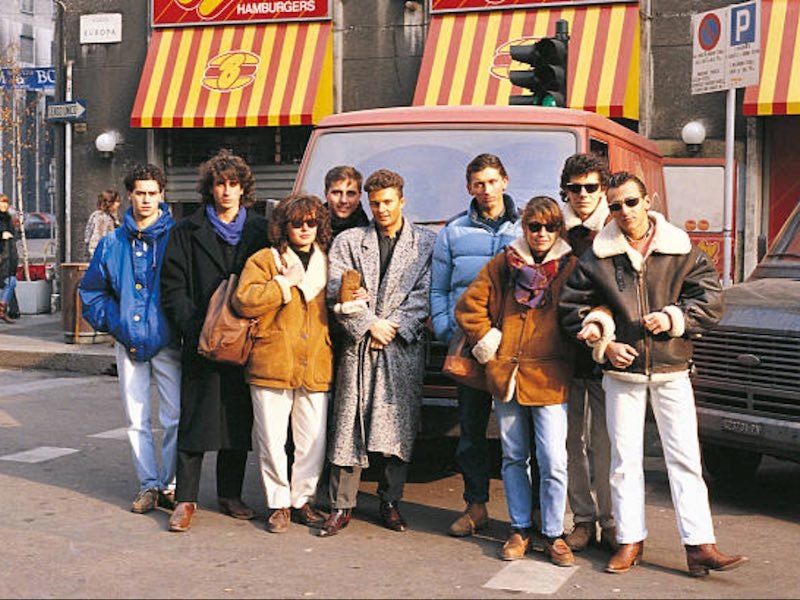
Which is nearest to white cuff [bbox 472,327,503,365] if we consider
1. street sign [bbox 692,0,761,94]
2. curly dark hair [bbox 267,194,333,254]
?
curly dark hair [bbox 267,194,333,254]

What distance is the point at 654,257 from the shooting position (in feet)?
19.2

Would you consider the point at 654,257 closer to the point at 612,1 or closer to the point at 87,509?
the point at 87,509

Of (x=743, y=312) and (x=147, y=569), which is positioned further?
(x=743, y=312)

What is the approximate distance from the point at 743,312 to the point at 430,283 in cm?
181

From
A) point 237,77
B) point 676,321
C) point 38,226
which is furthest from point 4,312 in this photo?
point 38,226

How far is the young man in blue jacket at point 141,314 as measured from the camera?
6.97 meters

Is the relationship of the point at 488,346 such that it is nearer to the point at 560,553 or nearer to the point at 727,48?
the point at 560,553

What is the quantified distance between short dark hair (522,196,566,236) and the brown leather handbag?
1482 mm

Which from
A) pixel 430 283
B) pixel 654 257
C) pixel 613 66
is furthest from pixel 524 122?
pixel 613 66

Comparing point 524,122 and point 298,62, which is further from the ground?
point 298,62

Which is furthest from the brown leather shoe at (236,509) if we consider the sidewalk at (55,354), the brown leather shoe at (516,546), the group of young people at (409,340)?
the sidewalk at (55,354)

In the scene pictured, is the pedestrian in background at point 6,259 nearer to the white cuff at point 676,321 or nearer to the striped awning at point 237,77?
the striped awning at point 237,77

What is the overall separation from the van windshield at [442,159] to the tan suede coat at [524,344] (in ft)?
4.94

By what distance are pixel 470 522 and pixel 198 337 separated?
5.50 feet
